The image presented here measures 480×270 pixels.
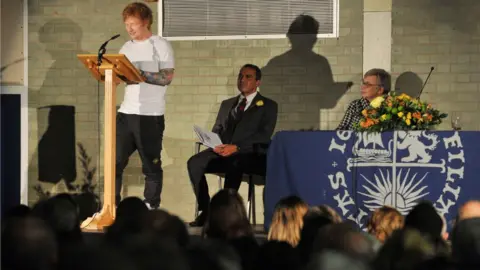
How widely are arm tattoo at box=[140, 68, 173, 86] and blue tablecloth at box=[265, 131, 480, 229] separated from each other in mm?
1258

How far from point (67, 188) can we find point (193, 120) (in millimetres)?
1598

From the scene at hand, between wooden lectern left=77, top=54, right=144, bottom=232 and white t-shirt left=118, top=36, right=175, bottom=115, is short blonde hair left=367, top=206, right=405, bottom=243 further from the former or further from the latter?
white t-shirt left=118, top=36, right=175, bottom=115

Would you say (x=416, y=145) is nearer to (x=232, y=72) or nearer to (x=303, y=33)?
(x=303, y=33)

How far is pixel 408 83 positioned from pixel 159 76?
2.94 metres

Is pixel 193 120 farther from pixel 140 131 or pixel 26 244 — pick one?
pixel 26 244

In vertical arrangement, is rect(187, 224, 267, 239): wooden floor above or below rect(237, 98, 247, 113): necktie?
below

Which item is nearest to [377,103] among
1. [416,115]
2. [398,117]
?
[398,117]

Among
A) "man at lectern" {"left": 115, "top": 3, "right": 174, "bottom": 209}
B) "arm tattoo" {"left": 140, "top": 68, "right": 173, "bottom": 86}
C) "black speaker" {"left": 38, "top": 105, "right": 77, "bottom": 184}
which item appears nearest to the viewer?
"arm tattoo" {"left": 140, "top": 68, "right": 173, "bottom": 86}

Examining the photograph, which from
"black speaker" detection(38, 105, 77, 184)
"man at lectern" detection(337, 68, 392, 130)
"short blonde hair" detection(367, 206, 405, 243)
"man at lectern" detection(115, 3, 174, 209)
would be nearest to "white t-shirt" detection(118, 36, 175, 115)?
"man at lectern" detection(115, 3, 174, 209)

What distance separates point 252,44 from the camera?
8.95 m

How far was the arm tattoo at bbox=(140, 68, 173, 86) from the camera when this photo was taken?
22.5 feet

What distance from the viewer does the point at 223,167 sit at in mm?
7574

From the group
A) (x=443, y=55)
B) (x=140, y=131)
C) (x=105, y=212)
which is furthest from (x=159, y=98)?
(x=443, y=55)

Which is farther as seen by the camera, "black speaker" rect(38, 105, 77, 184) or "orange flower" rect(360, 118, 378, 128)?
"black speaker" rect(38, 105, 77, 184)
